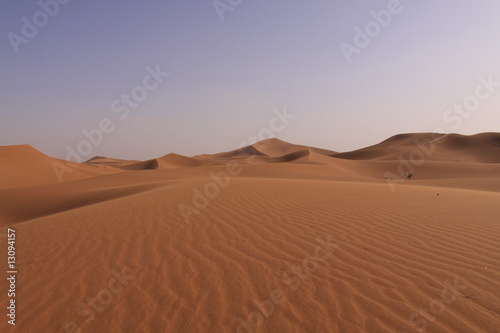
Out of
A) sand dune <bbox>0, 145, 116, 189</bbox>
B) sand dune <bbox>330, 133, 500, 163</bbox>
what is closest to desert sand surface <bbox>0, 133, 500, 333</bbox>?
sand dune <bbox>0, 145, 116, 189</bbox>

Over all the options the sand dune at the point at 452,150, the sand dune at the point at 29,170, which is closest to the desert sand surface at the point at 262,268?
the sand dune at the point at 29,170

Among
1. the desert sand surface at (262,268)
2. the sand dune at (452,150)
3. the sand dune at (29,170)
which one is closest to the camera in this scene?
the desert sand surface at (262,268)

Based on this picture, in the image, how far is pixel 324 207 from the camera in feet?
23.5

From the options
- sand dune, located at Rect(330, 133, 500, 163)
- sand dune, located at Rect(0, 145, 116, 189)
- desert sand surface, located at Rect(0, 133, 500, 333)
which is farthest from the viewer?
sand dune, located at Rect(330, 133, 500, 163)

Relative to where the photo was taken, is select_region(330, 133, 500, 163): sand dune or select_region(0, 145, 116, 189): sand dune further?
select_region(330, 133, 500, 163): sand dune

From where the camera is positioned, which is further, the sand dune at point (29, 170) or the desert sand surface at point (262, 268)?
the sand dune at point (29, 170)

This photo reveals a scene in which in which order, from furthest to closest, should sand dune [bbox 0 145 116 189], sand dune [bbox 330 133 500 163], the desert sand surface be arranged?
sand dune [bbox 330 133 500 163]
sand dune [bbox 0 145 116 189]
the desert sand surface

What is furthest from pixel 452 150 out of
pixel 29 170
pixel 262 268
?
pixel 29 170

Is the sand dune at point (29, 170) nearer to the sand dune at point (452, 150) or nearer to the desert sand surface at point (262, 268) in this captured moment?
the desert sand surface at point (262, 268)

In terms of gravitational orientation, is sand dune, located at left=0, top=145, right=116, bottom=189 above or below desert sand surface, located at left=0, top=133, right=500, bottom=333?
above

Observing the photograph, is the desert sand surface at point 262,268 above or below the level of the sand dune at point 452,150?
below

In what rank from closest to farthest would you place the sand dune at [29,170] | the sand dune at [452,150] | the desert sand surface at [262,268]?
1. the desert sand surface at [262,268]
2. the sand dune at [29,170]
3. the sand dune at [452,150]

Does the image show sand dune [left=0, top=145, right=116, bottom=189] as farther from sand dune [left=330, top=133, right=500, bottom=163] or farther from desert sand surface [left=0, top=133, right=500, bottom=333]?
sand dune [left=330, top=133, right=500, bottom=163]

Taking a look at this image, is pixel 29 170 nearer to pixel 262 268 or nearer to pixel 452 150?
pixel 262 268
